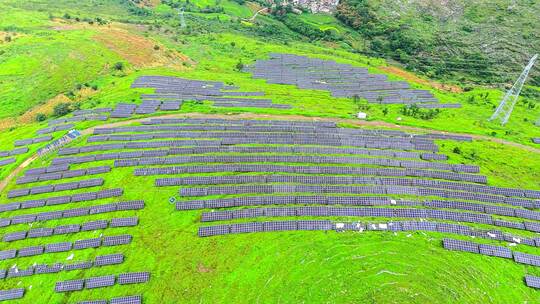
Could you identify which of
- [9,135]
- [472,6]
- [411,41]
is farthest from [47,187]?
[472,6]

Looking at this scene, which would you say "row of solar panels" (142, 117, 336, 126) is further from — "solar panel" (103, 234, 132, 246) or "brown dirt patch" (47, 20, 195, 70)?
"brown dirt patch" (47, 20, 195, 70)

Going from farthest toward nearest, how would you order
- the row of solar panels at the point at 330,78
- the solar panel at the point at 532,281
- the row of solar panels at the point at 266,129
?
the row of solar panels at the point at 330,78 < the row of solar panels at the point at 266,129 < the solar panel at the point at 532,281

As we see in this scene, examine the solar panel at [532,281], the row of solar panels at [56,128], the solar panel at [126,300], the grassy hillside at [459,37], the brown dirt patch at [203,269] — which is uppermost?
the grassy hillside at [459,37]

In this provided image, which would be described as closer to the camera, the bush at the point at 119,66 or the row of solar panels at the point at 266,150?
the row of solar panels at the point at 266,150

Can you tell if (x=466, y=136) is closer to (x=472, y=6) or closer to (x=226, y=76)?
(x=226, y=76)

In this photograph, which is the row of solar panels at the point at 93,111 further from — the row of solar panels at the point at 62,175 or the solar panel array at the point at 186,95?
the row of solar panels at the point at 62,175

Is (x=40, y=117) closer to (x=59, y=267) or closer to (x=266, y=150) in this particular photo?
(x=59, y=267)

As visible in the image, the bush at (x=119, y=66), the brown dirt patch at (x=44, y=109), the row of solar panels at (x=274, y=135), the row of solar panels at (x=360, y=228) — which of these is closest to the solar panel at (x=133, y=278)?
the row of solar panels at (x=360, y=228)
